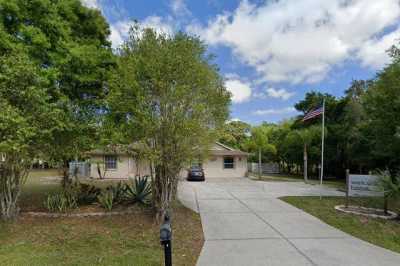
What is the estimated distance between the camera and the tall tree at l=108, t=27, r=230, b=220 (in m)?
7.17

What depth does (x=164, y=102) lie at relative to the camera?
731cm

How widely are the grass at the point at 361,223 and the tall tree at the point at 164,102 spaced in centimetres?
445

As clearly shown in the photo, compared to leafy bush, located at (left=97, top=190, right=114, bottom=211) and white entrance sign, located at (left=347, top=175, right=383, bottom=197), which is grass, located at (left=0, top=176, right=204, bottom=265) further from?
white entrance sign, located at (left=347, top=175, right=383, bottom=197)

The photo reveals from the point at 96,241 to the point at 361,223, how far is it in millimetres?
7228

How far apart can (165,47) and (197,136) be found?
8.37ft

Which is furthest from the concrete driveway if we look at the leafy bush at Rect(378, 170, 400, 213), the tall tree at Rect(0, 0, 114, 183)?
the tall tree at Rect(0, 0, 114, 183)

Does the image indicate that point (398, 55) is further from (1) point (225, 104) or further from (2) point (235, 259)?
(2) point (235, 259)

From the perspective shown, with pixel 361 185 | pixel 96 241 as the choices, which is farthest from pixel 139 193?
pixel 361 185

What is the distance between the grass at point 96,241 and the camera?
16.7 ft

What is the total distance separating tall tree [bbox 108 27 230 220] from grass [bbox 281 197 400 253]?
4447 millimetres

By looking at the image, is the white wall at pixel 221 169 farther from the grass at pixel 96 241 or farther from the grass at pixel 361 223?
the grass at pixel 96 241

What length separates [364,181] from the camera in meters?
10.1

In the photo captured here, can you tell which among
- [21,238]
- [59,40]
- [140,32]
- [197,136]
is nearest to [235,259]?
[197,136]

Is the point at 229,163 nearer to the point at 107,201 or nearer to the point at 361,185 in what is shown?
the point at 361,185
